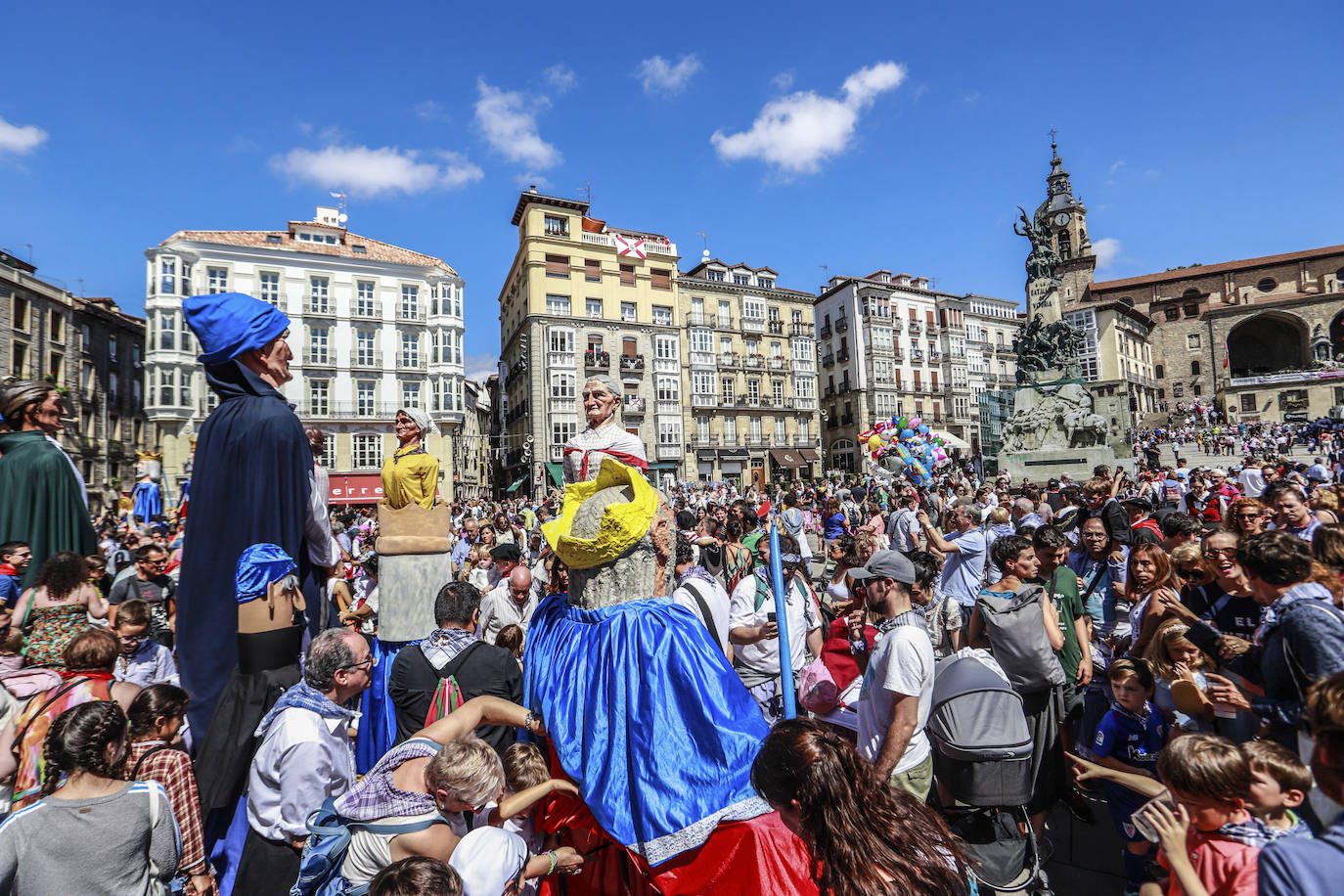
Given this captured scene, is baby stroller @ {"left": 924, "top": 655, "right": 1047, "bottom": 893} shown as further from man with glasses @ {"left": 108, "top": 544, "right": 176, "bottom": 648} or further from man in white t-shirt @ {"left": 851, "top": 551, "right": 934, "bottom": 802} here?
man with glasses @ {"left": 108, "top": 544, "right": 176, "bottom": 648}

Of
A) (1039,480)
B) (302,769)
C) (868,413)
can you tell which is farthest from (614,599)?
(868,413)

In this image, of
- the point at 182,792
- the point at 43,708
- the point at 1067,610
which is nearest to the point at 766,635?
the point at 1067,610

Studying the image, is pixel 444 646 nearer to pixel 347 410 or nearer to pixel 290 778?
pixel 290 778

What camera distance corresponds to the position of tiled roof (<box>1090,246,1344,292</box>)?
57656 millimetres

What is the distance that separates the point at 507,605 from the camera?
6.11 meters

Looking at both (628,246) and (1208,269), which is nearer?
(628,246)

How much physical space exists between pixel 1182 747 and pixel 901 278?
5693cm

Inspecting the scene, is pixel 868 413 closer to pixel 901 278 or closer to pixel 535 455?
pixel 901 278

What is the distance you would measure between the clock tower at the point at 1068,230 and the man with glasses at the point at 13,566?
71.6 meters

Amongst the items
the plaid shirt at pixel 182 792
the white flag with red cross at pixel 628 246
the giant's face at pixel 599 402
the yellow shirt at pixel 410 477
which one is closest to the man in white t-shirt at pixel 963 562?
the giant's face at pixel 599 402

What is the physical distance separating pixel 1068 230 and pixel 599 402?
245 feet

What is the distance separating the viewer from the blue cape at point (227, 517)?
318 cm

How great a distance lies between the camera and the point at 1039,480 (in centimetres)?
2108

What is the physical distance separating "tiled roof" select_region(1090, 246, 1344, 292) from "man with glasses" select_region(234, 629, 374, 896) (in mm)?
75082
